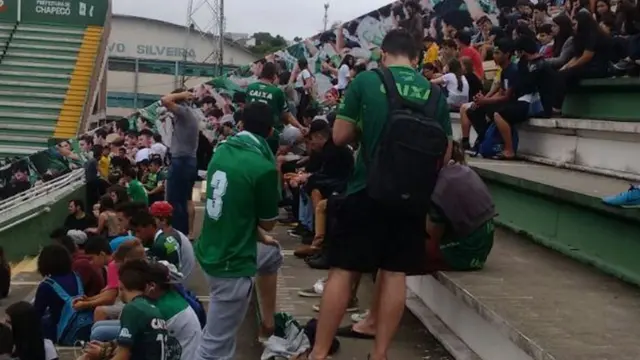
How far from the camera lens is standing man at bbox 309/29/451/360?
367cm

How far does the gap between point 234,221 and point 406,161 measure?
1004 millimetres

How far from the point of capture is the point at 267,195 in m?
4.04

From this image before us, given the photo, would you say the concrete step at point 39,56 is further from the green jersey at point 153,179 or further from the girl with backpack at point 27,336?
the girl with backpack at point 27,336

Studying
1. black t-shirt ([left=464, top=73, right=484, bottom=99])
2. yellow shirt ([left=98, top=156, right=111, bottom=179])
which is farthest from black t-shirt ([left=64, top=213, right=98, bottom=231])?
black t-shirt ([left=464, top=73, right=484, bottom=99])

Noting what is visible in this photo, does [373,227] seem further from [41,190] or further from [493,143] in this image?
[41,190]

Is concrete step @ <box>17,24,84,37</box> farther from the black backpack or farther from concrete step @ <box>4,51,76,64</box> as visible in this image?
the black backpack

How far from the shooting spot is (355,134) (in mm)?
3754

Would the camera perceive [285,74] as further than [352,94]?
Yes

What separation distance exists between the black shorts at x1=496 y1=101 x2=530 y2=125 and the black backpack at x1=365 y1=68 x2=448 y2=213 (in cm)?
372

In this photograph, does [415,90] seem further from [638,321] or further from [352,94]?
[638,321]

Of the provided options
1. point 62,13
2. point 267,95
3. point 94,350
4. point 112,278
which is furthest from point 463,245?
point 62,13

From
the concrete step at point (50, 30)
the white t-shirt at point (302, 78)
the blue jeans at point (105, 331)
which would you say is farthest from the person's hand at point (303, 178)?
the concrete step at point (50, 30)

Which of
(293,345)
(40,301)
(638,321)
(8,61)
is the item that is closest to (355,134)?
(293,345)

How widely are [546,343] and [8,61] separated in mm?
22951
